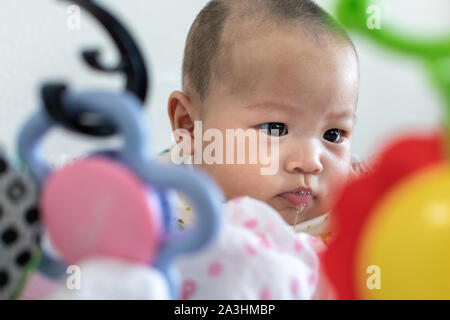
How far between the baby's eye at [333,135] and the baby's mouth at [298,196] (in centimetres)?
9

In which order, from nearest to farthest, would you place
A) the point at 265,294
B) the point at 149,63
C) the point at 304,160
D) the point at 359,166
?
1. the point at 265,294
2. the point at 304,160
3. the point at 149,63
4. the point at 359,166

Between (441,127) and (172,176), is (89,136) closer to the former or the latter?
(172,176)

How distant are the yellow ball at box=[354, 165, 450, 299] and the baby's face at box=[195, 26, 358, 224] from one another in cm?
32

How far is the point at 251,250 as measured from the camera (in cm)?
46

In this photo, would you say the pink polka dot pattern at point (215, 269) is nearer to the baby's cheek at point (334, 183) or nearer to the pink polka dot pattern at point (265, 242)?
the pink polka dot pattern at point (265, 242)

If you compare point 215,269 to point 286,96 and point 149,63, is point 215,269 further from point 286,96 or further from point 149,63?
point 149,63

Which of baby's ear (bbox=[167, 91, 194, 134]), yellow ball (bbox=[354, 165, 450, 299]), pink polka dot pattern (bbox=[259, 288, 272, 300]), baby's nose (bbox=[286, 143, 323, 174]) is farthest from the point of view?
baby's ear (bbox=[167, 91, 194, 134])

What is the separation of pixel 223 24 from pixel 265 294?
49 centimetres

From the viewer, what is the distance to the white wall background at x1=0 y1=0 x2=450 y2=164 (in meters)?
0.78

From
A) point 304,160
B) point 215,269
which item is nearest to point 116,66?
point 215,269

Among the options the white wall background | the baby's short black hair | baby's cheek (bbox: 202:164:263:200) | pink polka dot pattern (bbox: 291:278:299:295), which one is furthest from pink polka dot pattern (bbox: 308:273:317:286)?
the baby's short black hair

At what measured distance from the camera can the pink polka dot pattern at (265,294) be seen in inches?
17.8

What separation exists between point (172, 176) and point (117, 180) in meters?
0.04

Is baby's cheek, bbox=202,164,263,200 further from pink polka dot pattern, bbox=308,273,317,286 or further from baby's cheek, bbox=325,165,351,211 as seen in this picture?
pink polka dot pattern, bbox=308,273,317,286
